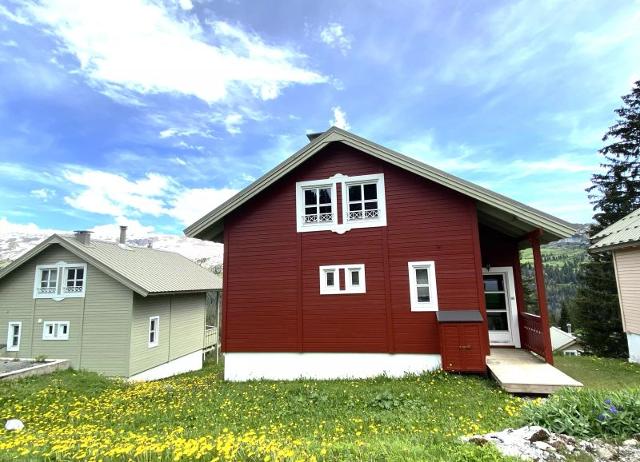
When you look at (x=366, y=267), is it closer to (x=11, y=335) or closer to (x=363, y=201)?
(x=363, y=201)

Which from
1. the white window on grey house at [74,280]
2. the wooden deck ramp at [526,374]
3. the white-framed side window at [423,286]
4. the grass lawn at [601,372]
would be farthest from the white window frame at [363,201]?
the white window on grey house at [74,280]

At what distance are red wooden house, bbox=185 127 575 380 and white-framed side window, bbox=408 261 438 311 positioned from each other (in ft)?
0.10

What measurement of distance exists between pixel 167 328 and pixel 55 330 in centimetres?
535

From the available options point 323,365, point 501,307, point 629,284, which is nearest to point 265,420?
point 323,365

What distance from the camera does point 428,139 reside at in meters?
18.9

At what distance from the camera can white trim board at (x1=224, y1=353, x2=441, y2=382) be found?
959 centimetres

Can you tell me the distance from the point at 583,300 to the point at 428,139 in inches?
691

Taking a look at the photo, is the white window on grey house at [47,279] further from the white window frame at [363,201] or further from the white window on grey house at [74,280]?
the white window frame at [363,201]

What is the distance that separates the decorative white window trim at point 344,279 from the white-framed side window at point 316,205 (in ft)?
4.39

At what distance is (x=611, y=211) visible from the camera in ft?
77.5

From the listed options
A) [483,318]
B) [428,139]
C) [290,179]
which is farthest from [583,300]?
[290,179]

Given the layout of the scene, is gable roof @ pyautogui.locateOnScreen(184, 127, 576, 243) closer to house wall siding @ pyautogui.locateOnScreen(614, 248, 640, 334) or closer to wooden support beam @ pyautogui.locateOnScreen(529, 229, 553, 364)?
wooden support beam @ pyautogui.locateOnScreen(529, 229, 553, 364)

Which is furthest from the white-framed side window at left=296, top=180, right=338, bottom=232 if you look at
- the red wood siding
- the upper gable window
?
the red wood siding

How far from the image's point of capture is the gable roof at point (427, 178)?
28.5ft
